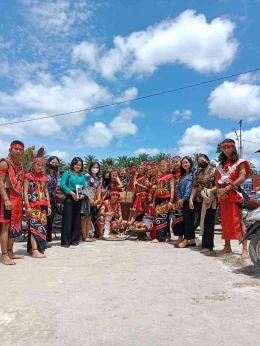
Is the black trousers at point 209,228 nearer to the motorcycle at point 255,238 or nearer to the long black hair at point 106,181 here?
the motorcycle at point 255,238

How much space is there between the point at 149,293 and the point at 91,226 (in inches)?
171

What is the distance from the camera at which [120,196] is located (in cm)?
805

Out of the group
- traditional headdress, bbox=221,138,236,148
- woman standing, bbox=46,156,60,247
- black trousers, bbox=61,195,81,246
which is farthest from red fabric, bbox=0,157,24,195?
traditional headdress, bbox=221,138,236,148

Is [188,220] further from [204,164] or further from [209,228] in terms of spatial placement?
[204,164]

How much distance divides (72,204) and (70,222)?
14.4 inches

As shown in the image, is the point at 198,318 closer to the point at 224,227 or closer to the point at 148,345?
the point at 148,345

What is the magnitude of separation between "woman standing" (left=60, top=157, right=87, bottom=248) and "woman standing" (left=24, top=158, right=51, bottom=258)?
942 mm

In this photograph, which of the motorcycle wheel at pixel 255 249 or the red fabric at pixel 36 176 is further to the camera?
the red fabric at pixel 36 176

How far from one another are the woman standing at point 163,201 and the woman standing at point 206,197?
676 millimetres

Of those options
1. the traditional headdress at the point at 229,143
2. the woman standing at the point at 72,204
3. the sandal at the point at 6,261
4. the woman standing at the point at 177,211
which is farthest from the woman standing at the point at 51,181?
the traditional headdress at the point at 229,143

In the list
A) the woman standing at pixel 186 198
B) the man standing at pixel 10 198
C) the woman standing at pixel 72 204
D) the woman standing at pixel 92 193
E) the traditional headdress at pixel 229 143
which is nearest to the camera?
the man standing at pixel 10 198

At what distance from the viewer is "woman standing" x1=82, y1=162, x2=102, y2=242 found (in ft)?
24.3

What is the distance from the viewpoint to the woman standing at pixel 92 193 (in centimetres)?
739

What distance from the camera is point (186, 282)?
4.06 m
